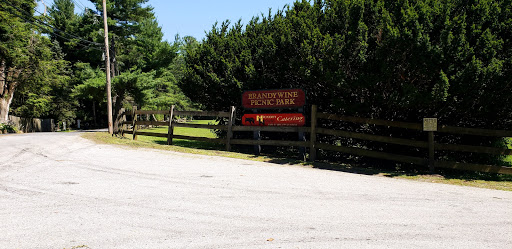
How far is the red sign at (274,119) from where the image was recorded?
40.4 feet

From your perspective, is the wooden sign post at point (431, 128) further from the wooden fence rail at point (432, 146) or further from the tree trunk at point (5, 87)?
the tree trunk at point (5, 87)

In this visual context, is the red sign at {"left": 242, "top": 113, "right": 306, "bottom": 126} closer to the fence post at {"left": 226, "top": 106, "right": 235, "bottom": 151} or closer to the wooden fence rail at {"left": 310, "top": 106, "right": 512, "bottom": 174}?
the fence post at {"left": 226, "top": 106, "right": 235, "bottom": 151}

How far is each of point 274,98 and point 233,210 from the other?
26.5 feet

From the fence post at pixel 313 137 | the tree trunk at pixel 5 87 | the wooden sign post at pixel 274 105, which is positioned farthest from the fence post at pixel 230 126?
the tree trunk at pixel 5 87

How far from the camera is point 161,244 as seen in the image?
3.76 m

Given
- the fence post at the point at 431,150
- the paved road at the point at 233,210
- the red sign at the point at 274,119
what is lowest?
the paved road at the point at 233,210

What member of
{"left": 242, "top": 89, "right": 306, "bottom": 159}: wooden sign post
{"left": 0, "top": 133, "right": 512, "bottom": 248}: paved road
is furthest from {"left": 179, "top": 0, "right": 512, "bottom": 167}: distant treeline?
{"left": 0, "top": 133, "right": 512, "bottom": 248}: paved road

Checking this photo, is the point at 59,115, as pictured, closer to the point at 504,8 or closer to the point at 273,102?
the point at 273,102

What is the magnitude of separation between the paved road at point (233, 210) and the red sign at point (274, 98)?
4001 mm

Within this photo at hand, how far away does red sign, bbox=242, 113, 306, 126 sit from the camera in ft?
40.4

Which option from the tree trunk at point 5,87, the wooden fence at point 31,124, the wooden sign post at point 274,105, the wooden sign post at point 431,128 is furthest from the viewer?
the wooden fence at point 31,124

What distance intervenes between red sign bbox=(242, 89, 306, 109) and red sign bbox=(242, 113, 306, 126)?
32cm

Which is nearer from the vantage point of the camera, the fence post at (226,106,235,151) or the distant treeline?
the distant treeline

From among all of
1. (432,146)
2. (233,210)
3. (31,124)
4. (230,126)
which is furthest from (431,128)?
(31,124)
